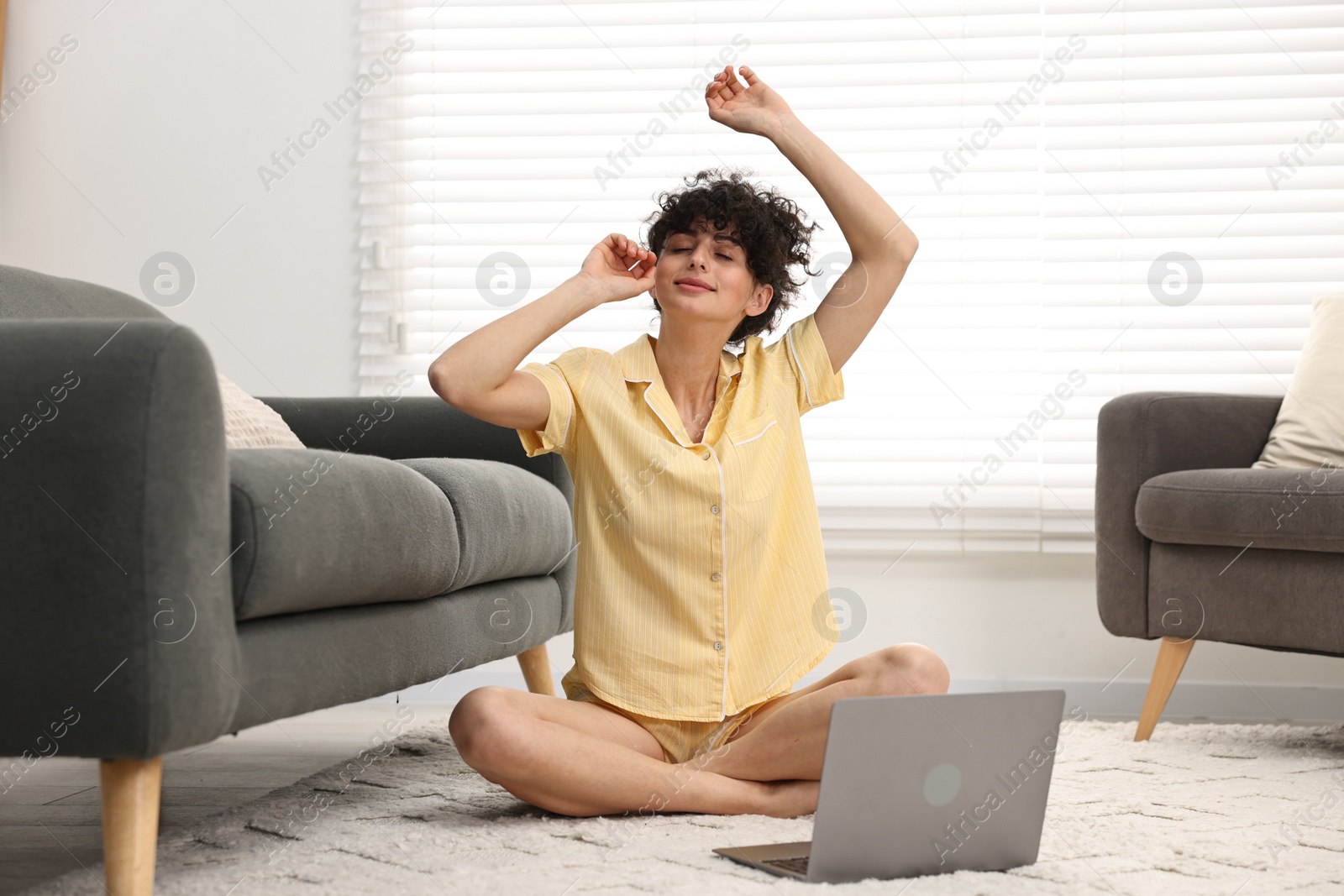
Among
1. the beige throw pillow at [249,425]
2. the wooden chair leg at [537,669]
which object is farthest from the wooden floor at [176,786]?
the beige throw pillow at [249,425]

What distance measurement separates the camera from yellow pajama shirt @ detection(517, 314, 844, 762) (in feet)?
4.48

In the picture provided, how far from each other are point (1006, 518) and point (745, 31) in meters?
1.25

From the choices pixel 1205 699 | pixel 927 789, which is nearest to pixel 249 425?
pixel 927 789

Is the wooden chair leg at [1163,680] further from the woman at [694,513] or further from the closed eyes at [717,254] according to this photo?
the closed eyes at [717,254]

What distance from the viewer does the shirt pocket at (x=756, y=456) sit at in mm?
1396

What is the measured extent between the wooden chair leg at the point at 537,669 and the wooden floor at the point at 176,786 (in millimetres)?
316

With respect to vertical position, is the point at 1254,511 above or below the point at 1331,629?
above

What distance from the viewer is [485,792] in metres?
1.49

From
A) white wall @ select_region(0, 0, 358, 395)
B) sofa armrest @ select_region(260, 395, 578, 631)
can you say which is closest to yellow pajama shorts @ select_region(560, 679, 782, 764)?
sofa armrest @ select_region(260, 395, 578, 631)

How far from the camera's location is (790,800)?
52.9 inches

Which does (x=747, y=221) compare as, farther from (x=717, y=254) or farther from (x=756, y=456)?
(x=756, y=456)

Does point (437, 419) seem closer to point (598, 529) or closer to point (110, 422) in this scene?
point (598, 529)

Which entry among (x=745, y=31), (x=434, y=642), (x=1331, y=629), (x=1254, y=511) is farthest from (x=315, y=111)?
(x=1331, y=629)

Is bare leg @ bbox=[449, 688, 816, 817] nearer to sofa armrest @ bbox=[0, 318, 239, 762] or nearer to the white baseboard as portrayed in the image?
sofa armrest @ bbox=[0, 318, 239, 762]
